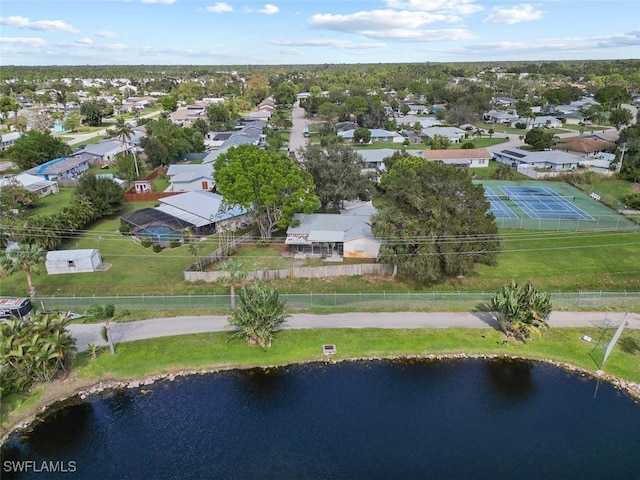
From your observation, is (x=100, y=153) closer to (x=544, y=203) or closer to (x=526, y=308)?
(x=544, y=203)

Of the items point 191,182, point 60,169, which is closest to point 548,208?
point 191,182

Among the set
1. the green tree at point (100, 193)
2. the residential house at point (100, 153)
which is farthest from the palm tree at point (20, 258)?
the residential house at point (100, 153)

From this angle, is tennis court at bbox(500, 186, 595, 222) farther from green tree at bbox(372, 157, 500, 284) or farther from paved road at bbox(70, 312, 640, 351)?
paved road at bbox(70, 312, 640, 351)

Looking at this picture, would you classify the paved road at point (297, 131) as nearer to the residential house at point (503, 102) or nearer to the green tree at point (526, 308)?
the green tree at point (526, 308)

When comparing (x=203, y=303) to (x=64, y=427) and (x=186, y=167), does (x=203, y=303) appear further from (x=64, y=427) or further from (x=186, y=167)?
(x=186, y=167)

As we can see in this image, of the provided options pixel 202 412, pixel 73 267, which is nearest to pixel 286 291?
pixel 202 412

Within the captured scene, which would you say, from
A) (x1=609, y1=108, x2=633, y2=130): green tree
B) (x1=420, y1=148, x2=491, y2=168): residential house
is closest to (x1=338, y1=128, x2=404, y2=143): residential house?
(x1=420, y1=148, x2=491, y2=168): residential house
